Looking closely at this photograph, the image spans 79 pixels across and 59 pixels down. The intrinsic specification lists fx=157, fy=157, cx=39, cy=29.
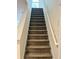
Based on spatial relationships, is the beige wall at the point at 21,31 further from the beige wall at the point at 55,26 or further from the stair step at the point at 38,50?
the beige wall at the point at 55,26

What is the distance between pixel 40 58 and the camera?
4.32 metres

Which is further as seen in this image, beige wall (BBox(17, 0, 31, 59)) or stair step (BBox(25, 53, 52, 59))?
stair step (BBox(25, 53, 52, 59))

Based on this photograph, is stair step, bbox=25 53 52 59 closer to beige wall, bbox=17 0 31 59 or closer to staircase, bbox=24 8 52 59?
staircase, bbox=24 8 52 59

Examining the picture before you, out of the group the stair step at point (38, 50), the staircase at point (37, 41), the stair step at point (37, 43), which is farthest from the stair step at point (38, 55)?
the stair step at point (37, 43)

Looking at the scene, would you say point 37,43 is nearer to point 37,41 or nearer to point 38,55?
point 37,41

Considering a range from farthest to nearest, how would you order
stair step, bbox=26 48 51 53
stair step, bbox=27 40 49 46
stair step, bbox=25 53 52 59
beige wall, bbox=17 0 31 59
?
stair step, bbox=27 40 49 46
stair step, bbox=26 48 51 53
stair step, bbox=25 53 52 59
beige wall, bbox=17 0 31 59

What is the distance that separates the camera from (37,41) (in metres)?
5.05

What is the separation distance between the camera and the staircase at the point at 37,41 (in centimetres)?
440

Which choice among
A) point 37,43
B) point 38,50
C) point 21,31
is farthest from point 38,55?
point 21,31

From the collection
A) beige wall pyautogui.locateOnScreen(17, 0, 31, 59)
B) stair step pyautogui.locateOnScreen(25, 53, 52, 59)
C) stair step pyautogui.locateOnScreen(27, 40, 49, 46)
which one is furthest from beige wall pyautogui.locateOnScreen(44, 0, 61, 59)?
beige wall pyautogui.locateOnScreen(17, 0, 31, 59)

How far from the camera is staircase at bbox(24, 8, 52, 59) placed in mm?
4404
